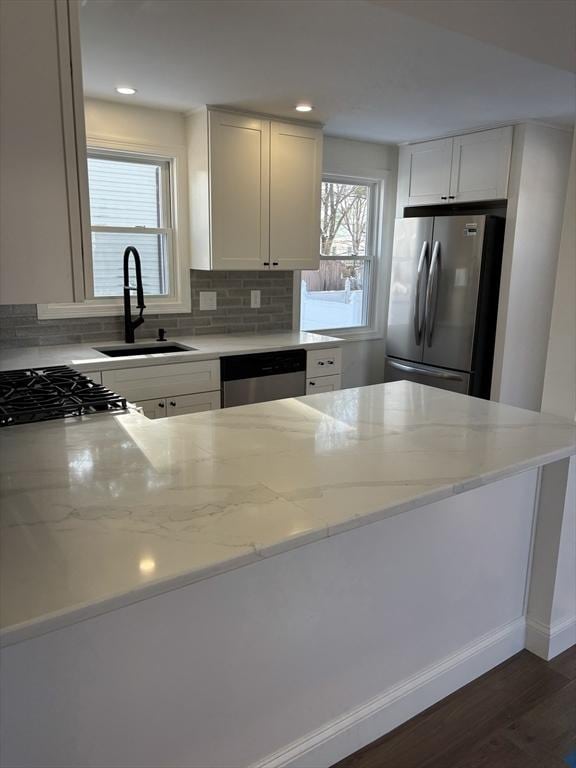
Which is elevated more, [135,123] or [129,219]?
[135,123]

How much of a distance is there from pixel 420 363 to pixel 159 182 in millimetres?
2299

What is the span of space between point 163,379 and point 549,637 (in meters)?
2.16

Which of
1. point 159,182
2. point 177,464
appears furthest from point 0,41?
point 159,182

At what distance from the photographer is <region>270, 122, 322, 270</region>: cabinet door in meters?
3.69

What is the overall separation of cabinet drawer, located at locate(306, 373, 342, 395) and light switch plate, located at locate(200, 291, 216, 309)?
2.98 feet

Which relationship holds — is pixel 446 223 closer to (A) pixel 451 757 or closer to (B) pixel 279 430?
(B) pixel 279 430

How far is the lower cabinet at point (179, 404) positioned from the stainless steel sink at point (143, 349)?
0.30 meters

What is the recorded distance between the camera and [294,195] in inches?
150

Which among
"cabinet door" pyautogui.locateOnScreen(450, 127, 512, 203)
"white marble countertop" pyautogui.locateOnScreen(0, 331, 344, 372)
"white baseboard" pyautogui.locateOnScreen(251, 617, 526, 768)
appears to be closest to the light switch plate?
"white marble countertop" pyautogui.locateOnScreen(0, 331, 344, 372)

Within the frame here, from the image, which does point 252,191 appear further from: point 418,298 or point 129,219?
point 418,298

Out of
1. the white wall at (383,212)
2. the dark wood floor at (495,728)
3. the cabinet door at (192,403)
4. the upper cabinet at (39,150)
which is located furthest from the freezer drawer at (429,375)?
the upper cabinet at (39,150)

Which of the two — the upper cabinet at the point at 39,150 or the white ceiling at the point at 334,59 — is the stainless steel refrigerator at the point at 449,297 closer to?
the white ceiling at the point at 334,59

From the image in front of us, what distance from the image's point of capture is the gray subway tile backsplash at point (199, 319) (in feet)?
10.8

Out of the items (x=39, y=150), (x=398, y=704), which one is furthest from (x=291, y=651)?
(x=39, y=150)
